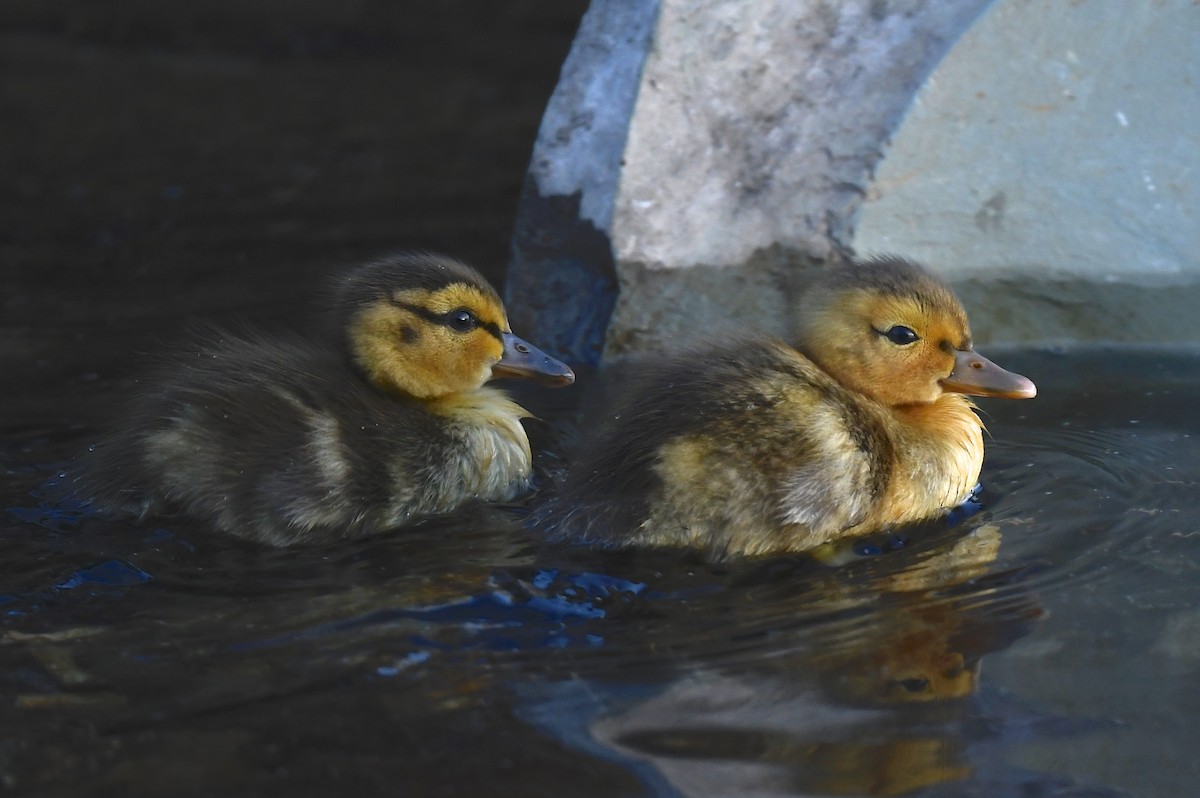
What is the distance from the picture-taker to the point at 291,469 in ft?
11.9

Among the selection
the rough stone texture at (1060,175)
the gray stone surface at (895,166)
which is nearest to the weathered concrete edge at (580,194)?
the gray stone surface at (895,166)

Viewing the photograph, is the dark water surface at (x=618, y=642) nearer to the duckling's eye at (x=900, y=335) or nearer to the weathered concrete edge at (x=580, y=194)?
the duckling's eye at (x=900, y=335)

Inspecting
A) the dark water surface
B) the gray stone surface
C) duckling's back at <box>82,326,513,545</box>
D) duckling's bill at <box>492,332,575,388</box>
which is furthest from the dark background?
duckling's bill at <box>492,332,575,388</box>

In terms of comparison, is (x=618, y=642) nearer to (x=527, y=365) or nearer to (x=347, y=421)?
(x=347, y=421)

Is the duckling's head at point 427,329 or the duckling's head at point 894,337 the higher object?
the duckling's head at point 894,337

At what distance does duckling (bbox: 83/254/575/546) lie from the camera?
11.9 ft

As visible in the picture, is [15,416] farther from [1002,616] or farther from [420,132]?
[420,132]

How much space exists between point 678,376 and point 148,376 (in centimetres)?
134

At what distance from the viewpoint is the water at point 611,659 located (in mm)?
2600

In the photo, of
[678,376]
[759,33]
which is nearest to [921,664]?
[678,376]

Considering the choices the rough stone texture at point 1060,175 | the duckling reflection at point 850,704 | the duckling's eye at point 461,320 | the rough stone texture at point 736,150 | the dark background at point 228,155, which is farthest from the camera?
the dark background at point 228,155

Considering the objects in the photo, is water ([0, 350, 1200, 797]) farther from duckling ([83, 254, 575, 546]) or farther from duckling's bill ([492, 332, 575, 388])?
duckling's bill ([492, 332, 575, 388])

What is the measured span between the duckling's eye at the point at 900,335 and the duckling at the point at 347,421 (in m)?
0.86

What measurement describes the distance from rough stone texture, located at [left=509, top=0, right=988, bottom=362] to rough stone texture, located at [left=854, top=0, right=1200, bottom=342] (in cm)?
15
